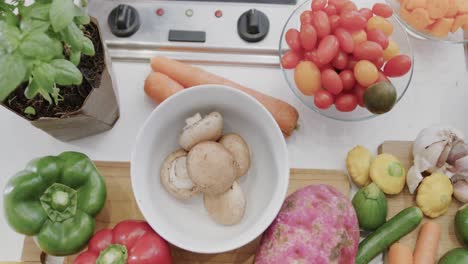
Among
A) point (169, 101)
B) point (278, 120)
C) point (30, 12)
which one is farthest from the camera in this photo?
point (278, 120)

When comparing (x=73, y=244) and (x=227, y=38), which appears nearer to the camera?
(x=73, y=244)

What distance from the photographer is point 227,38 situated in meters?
1.01

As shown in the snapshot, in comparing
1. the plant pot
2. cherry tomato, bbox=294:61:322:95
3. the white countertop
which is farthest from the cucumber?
the plant pot

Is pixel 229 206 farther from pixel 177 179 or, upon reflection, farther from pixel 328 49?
pixel 328 49

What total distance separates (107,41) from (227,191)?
1.31 ft

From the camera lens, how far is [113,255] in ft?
2.61

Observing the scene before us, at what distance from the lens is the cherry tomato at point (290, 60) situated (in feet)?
3.01

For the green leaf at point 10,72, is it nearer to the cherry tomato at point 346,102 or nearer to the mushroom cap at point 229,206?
the mushroom cap at point 229,206

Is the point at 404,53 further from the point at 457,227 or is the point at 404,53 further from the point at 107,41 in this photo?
the point at 107,41

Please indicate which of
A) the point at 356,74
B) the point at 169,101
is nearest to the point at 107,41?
the point at 169,101

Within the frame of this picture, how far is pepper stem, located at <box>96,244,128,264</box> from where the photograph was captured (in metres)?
0.79

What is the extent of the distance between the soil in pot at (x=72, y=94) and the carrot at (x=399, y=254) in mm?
571

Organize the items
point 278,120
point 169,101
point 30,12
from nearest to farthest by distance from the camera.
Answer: point 30,12
point 169,101
point 278,120

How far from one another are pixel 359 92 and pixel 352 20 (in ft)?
0.41
